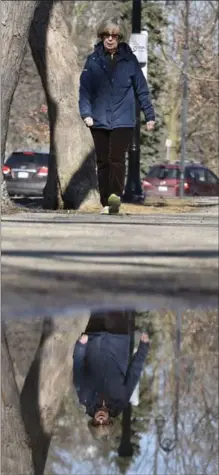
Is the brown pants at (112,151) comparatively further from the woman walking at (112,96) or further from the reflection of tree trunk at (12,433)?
the reflection of tree trunk at (12,433)

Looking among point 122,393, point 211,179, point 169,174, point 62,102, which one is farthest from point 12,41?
point 169,174

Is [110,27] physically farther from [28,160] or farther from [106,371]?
[28,160]

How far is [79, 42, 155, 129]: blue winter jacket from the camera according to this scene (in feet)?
40.6

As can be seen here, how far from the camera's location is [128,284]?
7.79m

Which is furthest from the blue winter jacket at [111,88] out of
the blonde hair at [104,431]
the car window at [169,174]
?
the car window at [169,174]

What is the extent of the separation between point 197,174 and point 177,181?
0.83 m

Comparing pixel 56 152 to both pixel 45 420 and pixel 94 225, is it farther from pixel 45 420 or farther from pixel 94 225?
pixel 45 420

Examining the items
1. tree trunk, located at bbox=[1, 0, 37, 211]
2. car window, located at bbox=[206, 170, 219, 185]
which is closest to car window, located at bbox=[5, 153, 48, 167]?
car window, located at bbox=[206, 170, 219, 185]

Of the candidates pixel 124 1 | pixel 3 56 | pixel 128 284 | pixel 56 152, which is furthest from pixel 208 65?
pixel 128 284

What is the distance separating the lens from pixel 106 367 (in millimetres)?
5906

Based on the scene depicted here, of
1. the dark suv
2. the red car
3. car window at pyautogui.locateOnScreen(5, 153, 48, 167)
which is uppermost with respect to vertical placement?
car window at pyautogui.locateOnScreen(5, 153, 48, 167)

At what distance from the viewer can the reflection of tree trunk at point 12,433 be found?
14.3 ft

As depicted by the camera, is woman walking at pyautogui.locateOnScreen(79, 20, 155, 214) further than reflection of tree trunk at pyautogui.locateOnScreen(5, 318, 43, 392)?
Yes

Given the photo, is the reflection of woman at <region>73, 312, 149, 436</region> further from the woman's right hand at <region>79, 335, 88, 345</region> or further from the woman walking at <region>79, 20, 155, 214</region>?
the woman walking at <region>79, 20, 155, 214</region>
